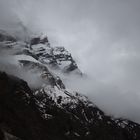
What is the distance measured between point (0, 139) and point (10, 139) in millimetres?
27514

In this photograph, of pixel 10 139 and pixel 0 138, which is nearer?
pixel 0 138

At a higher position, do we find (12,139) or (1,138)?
(12,139)

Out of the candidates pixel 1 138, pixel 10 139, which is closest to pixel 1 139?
pixel 1 138

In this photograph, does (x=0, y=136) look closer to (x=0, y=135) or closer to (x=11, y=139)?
(x=0, y=135)

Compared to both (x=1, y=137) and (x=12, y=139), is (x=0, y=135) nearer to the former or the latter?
(x=1, y=137)

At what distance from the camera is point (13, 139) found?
117188mm

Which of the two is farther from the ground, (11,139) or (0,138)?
(11,139)

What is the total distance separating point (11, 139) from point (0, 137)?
27.5 metres

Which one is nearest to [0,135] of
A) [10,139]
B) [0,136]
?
[0,136]

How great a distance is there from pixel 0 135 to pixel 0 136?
30 cm

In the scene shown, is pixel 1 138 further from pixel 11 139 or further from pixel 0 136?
pixel 11 139

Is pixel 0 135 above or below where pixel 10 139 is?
below

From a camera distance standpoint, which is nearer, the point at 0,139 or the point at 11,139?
the point at 0,139

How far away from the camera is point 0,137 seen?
87.6 metres
